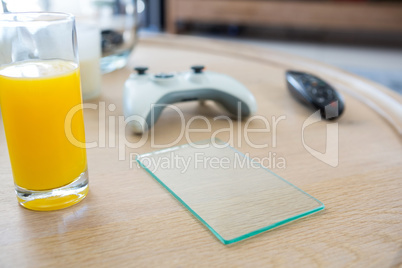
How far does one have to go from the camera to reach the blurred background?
7.48 ft

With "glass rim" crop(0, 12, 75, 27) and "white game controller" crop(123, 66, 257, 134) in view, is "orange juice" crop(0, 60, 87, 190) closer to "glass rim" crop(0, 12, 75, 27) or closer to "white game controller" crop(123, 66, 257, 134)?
"glass rim" crop(0, 12, 75, 27)

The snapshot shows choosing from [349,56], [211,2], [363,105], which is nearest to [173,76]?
[363,105]

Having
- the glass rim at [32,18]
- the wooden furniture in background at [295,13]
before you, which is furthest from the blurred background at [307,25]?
the glass rim at [32,18]

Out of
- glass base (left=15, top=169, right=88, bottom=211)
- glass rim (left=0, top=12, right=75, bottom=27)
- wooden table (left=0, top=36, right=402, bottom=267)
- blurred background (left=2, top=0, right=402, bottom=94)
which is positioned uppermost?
glass rim (left=0, top=12, right=75, bottom=27)

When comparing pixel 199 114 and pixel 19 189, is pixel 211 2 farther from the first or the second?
pixel 19 189

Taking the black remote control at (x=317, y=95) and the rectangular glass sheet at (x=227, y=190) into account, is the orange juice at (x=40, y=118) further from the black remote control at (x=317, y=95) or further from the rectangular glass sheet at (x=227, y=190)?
the black remote control at (x=317, y=95)

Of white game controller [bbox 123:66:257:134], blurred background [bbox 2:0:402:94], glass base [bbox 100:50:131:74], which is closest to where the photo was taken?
white game controller [bbox 123:66:257:134]

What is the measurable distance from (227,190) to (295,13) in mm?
2313

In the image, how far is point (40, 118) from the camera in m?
0.31

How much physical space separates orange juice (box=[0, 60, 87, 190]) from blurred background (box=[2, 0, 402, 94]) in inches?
72.4

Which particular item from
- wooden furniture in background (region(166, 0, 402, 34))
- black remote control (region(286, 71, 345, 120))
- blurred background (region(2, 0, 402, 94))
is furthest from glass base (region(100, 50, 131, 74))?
wooden furniture in background (region(166, 0, 402, 34))

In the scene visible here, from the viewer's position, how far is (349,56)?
2246mm

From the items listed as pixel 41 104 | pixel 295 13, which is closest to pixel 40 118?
pixel 41 104

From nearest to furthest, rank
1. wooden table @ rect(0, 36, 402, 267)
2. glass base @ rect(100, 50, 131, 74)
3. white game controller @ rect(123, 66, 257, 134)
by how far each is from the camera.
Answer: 1. wooden table @ rect(0, 36, 402, 267)
2. white game controller @ rect(123, 66, 257, 134)
3. glass base @ rect(100, 50, 131, 74)
